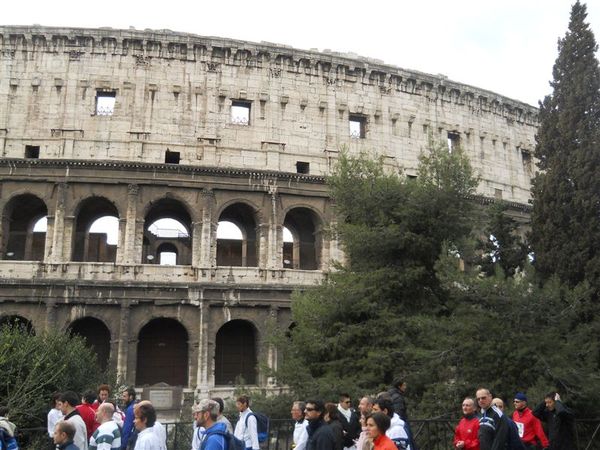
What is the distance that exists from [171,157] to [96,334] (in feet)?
25.8

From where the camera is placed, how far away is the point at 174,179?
25.7 metres

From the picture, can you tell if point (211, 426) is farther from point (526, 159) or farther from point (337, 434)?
point (526, 159)

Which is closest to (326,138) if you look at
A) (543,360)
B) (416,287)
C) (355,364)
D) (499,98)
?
(499,98)

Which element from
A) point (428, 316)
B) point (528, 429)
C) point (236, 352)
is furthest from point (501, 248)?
point (236, 352)

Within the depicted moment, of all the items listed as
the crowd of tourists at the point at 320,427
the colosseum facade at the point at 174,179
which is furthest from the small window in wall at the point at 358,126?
the crowd of tourists at the point at 320,427

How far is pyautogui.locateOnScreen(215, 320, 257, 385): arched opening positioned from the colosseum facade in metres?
0.06

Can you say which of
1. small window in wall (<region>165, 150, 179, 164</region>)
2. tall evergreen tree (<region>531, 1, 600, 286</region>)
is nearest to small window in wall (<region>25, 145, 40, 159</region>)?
small window in wall (<region>165, 150, 179, 164</region>)

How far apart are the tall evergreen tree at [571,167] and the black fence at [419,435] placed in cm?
519

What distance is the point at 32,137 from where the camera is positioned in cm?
2569

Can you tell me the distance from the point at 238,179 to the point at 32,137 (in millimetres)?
8583

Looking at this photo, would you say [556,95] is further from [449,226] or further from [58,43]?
[58,43]

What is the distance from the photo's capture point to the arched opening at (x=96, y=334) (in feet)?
82.9

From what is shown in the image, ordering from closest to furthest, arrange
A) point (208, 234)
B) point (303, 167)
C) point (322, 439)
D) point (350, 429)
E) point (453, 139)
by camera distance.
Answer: point (322, 439)
point (350, 429)
point (208, 234)
point (303, 167)
point (453, 139)

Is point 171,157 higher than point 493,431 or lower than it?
higher
